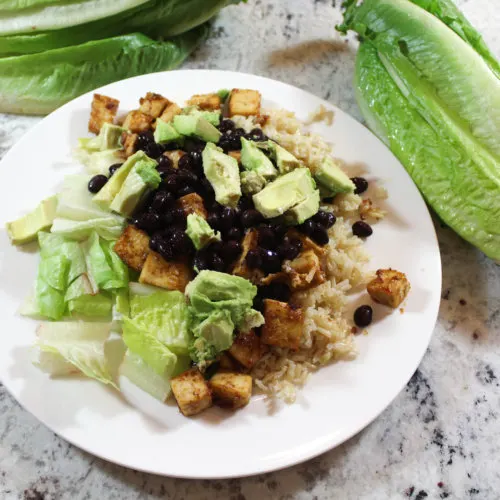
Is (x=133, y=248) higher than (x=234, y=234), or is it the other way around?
(x=234, y=234)

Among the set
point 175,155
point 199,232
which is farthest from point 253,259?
point 175,155

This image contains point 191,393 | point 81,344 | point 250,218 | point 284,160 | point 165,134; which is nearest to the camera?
point 191,393

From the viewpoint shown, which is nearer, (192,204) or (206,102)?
(192,204)

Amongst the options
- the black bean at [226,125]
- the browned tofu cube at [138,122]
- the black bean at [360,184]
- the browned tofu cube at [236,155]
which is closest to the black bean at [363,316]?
the black bean at [360,184]

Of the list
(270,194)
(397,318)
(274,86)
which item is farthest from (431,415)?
(274,86)

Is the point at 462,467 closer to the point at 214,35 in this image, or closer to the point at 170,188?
the point at 170,188

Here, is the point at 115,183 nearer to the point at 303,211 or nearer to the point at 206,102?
the point at 206,102

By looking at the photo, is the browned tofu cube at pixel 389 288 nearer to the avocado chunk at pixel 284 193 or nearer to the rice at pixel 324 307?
the rice at pixel 324 307

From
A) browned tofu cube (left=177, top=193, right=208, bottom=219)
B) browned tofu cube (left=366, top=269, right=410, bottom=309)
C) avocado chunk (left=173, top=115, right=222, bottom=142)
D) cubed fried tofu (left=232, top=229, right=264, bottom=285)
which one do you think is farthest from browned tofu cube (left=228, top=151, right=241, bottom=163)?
browned tofu cube (left=366, top=269, right=410, bottom=309)
